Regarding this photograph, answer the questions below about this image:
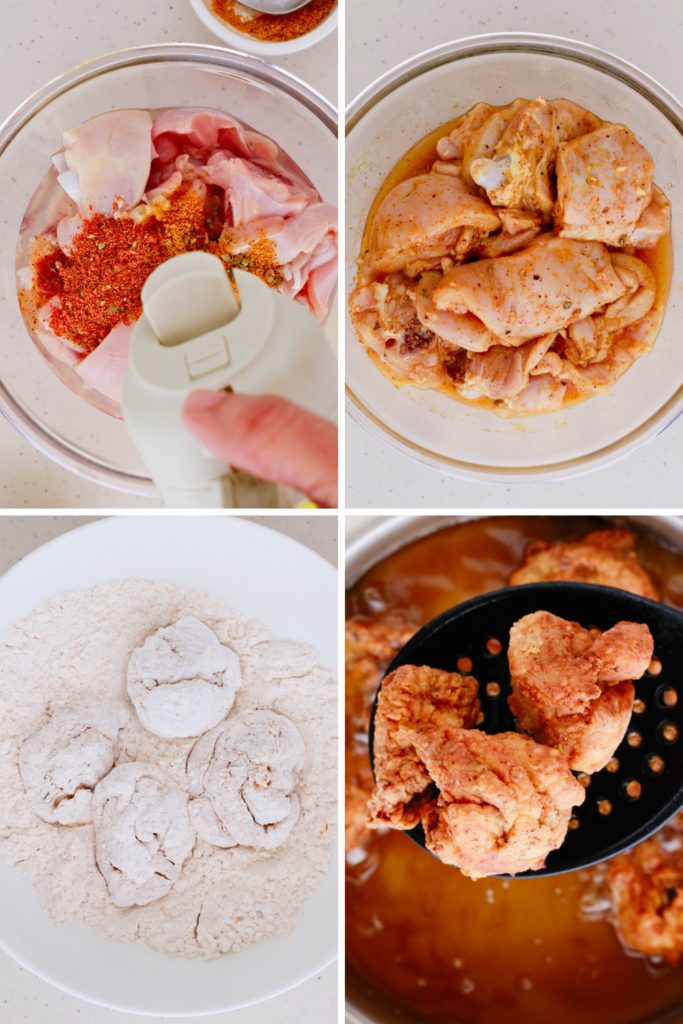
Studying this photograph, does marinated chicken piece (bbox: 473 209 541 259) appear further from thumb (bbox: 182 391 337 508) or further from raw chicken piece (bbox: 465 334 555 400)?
thumb (bbox: 182 391 337 508)

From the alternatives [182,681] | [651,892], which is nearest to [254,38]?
[182,681]

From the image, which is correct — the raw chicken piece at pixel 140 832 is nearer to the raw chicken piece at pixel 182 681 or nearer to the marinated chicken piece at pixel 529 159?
the raw chicken piece at pixel 182 681

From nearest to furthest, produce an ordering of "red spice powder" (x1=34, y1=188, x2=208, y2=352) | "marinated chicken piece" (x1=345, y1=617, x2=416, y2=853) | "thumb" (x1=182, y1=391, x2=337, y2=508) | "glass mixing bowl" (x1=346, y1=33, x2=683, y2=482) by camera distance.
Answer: "thumb" (x1=182, y1=391, x2=337, y2=508) → "red spice powder" (x1=34, y1=188, x2=208, y2=352) → "glass mixing bowl" (x1=346, y1=33, x2=683, y2=482) → "marinated chicken piece" (x1=345, y1=617, x2=416, y2=853)

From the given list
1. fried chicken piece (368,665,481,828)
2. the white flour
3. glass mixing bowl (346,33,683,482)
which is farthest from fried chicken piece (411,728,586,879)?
glass mixing bowl (346,33,683,482)

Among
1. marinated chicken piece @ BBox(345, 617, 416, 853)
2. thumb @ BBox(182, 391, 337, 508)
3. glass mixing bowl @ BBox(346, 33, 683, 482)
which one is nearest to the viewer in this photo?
thumb @ BBox(182, 391, 337, 508)

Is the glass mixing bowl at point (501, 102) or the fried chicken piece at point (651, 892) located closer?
the glass mixing bowl at point (501, 102)

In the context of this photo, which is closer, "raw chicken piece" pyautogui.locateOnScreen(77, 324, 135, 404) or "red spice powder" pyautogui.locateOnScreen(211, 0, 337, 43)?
"raw chicken piece" pyautogui.locateOnScreen(77, 324, 135, 404)

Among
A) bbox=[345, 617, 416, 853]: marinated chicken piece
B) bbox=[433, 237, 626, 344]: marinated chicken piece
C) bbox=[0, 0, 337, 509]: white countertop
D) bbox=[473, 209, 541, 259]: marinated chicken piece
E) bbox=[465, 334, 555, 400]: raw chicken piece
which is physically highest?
bbox=[0, 0, 337, 509]: white countertop

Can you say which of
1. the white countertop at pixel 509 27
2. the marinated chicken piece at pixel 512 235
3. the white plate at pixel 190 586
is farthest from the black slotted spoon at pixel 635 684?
the white countertop at pixel 509 27
